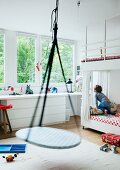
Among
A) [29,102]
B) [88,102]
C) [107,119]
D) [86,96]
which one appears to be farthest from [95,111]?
[29,102]

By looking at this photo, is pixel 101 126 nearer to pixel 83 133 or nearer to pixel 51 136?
pixel 83 133

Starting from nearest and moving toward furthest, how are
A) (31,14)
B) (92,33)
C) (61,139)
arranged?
(61,139) < (31,14) < (92,33)

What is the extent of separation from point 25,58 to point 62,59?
1.32 m

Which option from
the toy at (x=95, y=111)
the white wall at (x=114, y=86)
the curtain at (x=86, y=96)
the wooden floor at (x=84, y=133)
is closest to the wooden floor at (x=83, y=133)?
the wooden floor at (x=84, y=133)

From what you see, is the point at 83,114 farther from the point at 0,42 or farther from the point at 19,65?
the point at 0,42

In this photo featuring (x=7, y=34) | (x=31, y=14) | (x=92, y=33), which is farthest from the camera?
(x=92, y=33)

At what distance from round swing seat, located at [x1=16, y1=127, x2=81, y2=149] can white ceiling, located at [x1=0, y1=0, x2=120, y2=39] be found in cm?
211

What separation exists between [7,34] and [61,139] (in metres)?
3.54

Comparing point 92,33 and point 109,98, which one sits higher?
point 92,33

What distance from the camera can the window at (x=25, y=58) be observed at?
565 cm

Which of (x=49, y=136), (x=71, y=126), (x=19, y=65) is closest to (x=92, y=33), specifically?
(x=19, y=65)

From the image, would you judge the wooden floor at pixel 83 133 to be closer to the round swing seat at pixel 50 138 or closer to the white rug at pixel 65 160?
the white rug at pixel 65 160

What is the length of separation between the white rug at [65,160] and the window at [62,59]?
3.02m

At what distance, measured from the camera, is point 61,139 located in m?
2.89
